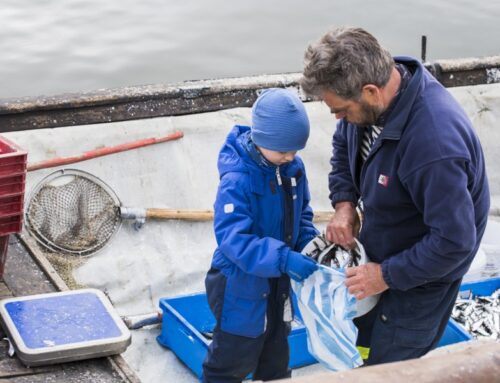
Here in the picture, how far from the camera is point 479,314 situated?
4.71 m

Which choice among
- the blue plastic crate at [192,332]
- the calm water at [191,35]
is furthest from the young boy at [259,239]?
the calm water at [191,35]

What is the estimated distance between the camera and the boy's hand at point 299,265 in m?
3.03

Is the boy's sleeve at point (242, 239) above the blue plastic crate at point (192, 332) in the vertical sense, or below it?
above

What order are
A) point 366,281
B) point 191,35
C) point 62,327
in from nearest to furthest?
1. point 366,281
2. point 62,327
3. point 191,35

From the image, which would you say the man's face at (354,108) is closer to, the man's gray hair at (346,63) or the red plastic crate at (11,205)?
the man's gray hair at (346,63)

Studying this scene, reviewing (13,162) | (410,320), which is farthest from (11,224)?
(410,320)

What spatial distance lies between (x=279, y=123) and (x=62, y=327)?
1079 millimetres

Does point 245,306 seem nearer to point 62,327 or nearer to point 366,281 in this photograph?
point 366,281

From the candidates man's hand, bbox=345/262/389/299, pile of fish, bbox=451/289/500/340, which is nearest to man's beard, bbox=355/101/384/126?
man's hand, bbox=345/262/389/299

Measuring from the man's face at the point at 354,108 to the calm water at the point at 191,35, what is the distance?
7.25 metres

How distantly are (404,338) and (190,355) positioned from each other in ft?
4.64

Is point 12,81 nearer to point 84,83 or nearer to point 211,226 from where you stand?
point 84,83

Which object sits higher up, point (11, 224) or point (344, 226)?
point (344, 226)

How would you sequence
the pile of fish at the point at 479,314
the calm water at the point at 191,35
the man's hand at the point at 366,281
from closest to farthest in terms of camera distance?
the man's hand at the point at 366,281 < the pile of fish at the point at 479,314 < the calm water at the point at 191,35
